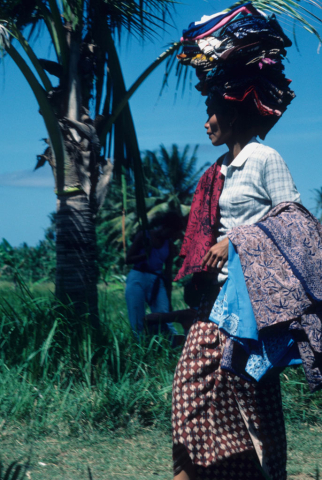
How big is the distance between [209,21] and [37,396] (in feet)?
8.32

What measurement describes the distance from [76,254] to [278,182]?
2634mm

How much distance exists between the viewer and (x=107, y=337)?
3924mm

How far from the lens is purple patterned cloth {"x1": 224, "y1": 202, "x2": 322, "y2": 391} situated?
5.67 feet

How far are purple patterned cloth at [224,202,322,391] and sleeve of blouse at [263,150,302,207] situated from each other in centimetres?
8

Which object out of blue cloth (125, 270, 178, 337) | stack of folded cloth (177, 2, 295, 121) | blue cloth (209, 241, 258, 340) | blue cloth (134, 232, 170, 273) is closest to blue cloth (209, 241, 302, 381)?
blue cloth (209, 241, 258, 340)

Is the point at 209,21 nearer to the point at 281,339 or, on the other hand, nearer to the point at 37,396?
the point at 281,339

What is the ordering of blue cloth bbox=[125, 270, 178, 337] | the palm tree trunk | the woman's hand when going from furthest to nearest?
blue cloth bbox=[125, 270, 178, 337]
the palm tree trunk
the woman's hand

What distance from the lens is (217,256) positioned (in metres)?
1.91

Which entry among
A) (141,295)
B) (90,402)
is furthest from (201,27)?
(141,295)

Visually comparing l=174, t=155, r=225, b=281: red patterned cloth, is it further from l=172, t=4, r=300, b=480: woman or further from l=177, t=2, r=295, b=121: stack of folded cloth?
l=177, t=2, r=295, b=121: stack of folded cloth

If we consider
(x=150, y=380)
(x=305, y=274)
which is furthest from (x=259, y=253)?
(x=150, y=380)

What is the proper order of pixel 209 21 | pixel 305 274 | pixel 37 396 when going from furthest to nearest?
pixel 37 396 → pixel 209 21 → pixel 305 274

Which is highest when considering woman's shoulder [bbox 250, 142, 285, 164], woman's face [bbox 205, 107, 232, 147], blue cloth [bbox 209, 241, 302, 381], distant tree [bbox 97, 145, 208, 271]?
distant tree [bbox 97, 145, 208, 271]

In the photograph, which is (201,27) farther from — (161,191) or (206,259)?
(161,191)
